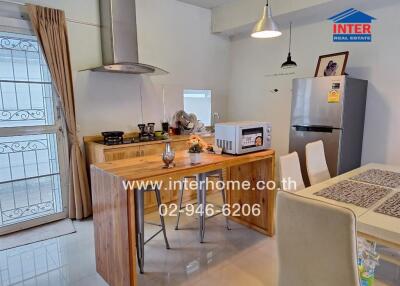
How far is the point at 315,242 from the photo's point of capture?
44.5 inches

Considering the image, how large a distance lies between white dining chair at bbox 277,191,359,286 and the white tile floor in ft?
3.04

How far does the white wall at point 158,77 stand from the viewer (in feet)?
11.3

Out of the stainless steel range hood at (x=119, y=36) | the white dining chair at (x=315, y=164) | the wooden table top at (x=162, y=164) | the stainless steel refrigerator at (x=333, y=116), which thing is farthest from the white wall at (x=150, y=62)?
the white dining chair at (x=315, y=164)

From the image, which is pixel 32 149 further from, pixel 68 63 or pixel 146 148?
pixel 146 148

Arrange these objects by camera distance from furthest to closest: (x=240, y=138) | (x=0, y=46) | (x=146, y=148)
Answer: (x=146, y=148)
(x=0, y=46)
(x=240, y=138)

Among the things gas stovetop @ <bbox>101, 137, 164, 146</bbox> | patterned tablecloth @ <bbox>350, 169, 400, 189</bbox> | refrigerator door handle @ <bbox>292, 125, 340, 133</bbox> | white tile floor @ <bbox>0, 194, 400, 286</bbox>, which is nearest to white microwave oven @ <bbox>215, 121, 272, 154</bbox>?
patterned tablecloth @ <bbox>350, 169, 400, 189</bbox>

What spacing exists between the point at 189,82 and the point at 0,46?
8.37 feet

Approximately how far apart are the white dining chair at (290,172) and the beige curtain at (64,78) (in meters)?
2.37

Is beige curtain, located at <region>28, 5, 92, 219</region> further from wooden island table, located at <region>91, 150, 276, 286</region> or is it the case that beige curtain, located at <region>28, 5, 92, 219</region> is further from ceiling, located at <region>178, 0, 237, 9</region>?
ceiling, located at <region>178, 0, 237, 9</region>

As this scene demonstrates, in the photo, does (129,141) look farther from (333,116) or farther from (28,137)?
(333,116)

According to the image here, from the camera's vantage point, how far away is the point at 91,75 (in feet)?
11.1

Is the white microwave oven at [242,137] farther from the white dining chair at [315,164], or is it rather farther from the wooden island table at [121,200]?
the white dining chair at [315,164]

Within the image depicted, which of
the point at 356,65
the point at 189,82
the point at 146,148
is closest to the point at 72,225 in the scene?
the point at 146,148

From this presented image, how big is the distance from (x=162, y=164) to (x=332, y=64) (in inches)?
109
